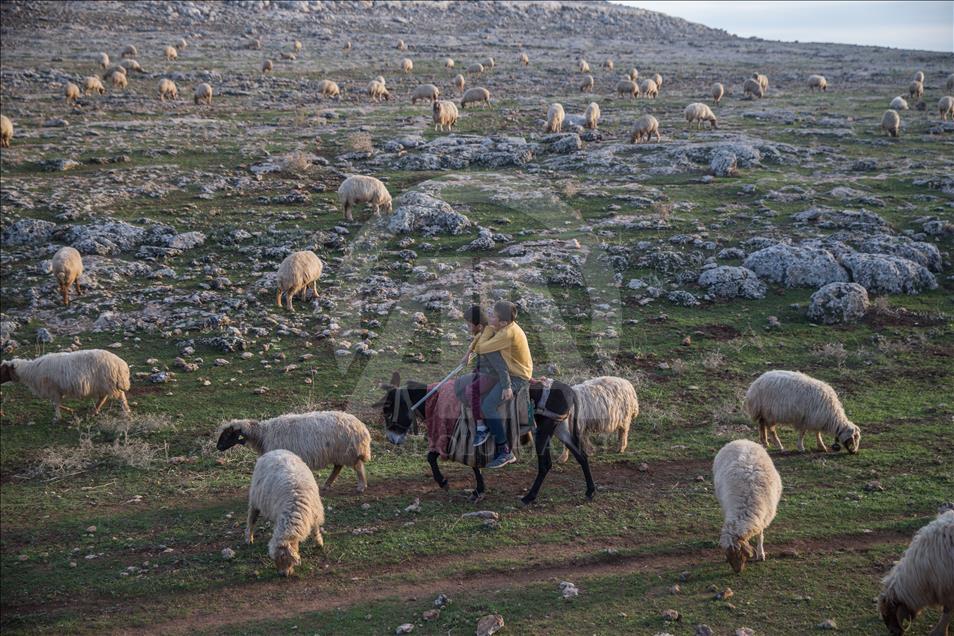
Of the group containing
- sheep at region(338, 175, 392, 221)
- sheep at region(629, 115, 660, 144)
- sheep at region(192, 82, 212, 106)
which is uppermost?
sheep at region(192, 82, 212, 106)

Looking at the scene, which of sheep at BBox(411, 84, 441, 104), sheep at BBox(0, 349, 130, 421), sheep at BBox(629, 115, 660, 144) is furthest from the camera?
sheep at BBox(411, 84, 441, 104)

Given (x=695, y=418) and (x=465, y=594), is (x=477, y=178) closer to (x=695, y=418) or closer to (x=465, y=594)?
(x=695, y=418)

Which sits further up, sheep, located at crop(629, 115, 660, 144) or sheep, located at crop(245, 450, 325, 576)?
sheep, located at crop(629, 115, 660, 144)

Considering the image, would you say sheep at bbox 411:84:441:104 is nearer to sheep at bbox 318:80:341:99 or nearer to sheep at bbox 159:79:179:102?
sheep at bbox 318:80:341:99

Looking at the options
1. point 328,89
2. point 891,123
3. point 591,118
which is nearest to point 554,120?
point 591,118

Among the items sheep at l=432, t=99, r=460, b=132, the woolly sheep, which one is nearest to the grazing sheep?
sheep at l=432, t=99, r=460, b=132

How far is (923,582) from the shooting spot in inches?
281

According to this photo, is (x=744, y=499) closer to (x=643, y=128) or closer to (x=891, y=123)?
(x=643, y=128)

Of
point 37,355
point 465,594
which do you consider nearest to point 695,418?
point 465,594

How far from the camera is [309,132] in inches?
1185

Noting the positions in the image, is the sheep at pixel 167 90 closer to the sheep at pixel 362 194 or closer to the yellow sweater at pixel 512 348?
the sheep at pixel 362 194

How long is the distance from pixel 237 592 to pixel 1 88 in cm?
3596

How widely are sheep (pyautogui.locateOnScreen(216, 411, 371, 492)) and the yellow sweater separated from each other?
2.24 meters

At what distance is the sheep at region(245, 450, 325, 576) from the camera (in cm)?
858
